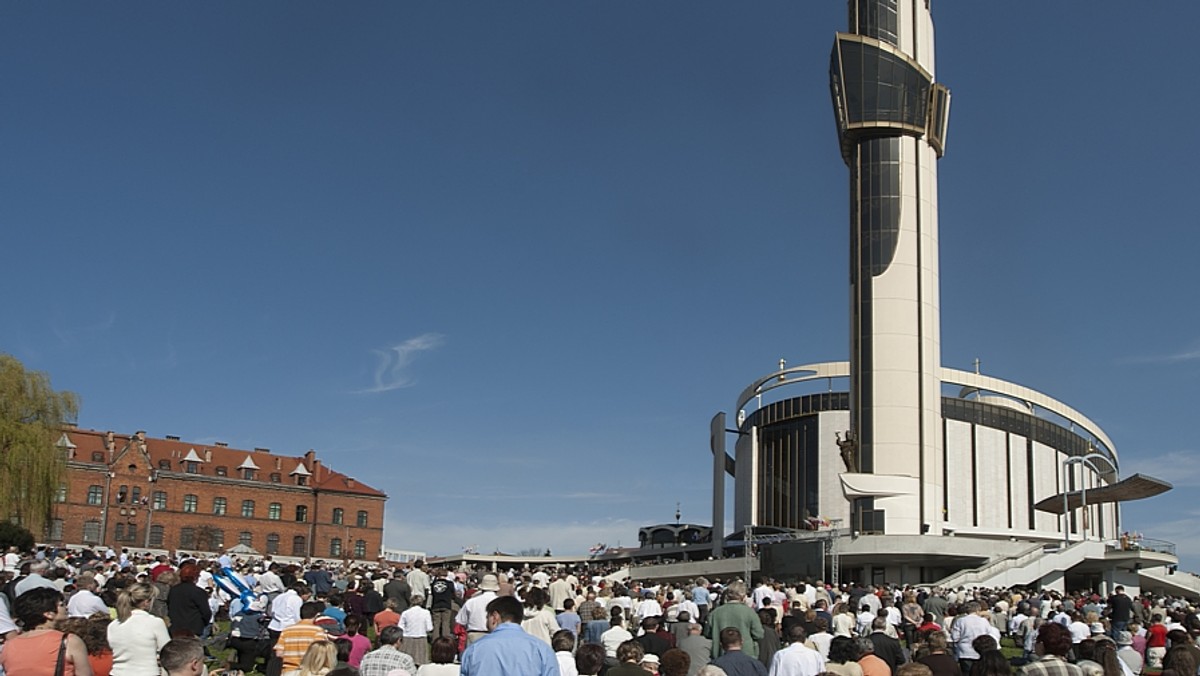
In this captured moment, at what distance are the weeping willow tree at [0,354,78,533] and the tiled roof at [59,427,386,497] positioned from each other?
102 feet

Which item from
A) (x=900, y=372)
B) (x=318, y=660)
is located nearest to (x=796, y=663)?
(x=318, y=660)

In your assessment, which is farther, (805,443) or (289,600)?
(805,443)

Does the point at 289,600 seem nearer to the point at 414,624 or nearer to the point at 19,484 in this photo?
the point at 414,624

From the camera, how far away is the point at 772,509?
81.8 m

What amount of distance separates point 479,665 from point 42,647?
2.99 meters

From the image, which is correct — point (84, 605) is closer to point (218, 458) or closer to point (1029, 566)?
point (1029, 566)

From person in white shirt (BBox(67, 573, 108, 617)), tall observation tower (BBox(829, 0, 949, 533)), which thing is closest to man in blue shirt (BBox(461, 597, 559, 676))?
person in white shirt (BBox(67, 573, 108, 617))

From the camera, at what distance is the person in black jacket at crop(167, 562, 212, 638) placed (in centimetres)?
1530

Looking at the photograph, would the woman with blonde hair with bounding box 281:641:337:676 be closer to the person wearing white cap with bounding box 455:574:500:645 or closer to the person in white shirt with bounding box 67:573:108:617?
the person in white shirt with bounding box 67:573:108:617

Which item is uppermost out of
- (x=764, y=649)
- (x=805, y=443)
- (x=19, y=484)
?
(x=805, y=443)

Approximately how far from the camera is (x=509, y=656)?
25.8ft

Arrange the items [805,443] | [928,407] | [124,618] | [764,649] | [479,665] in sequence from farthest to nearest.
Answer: [805,443]
[928,407]
[764,649]
[124,618]
[479,665]

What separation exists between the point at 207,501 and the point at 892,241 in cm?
4929

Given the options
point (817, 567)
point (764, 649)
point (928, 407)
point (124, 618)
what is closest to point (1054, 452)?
point (928, 407)
